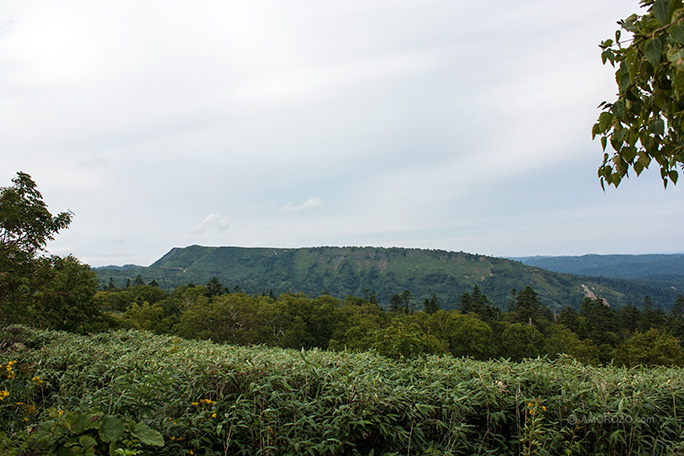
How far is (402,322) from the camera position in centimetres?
1708

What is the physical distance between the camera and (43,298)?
10922mm

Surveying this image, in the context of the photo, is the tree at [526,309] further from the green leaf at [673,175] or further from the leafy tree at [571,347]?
the green leaf at [673,175]

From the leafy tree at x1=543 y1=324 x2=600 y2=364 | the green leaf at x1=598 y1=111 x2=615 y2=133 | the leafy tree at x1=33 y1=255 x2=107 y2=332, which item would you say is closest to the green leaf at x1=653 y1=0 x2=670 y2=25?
the green leaf at x1=598 y1=111 x2=615 y2=133

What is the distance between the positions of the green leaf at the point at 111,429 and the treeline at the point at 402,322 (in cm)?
1609

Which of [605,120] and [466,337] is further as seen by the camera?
[466,337]

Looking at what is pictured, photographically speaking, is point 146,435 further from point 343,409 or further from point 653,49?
point 653,49

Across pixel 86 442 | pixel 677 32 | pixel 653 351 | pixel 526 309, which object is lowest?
pixel 526 309

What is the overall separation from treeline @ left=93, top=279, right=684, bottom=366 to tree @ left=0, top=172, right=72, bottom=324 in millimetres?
13416

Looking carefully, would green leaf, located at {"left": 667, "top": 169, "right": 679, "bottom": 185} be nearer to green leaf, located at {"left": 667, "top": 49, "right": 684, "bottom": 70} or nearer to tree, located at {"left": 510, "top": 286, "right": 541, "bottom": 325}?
green leaf, located at {"left": 667, "top": 49, "right": 684, "bottom": 70}

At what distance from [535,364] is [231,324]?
3006 cm

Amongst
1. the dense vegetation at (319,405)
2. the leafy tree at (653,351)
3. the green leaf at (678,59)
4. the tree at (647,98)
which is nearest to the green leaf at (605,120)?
the tree at (647,98)

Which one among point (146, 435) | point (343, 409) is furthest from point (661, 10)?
point (146, 435)

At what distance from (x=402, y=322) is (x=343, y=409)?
1466 cm

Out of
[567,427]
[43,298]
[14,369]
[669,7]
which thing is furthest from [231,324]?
[669,7]
